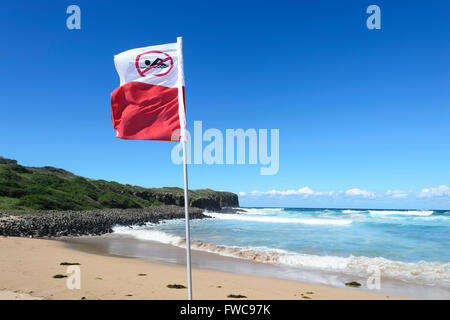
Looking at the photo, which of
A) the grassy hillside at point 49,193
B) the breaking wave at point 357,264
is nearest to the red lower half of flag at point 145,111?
the breaking wave at point 357,264

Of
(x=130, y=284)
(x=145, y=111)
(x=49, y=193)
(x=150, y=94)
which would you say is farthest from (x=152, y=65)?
(x=49, y=193)

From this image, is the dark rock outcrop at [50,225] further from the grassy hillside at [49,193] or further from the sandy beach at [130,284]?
the sandy beach at [130,284]

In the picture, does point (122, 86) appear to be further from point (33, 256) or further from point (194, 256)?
point (194, 256)

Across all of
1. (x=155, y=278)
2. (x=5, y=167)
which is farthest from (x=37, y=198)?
(x=155, y=278)

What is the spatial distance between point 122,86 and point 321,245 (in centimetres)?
1806

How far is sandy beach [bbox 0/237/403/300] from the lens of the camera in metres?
7.32

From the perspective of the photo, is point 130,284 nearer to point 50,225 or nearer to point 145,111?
point 145,111

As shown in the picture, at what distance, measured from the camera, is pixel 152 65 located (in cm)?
641

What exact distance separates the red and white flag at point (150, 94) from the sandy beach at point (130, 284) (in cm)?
420

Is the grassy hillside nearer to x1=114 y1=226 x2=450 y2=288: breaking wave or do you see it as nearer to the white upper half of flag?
x1=114 y1=226 x2=450 y2=288: breaking wave

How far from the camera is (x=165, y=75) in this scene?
639 cm

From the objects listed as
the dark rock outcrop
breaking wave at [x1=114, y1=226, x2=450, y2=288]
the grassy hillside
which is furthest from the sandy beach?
the grassy hillside

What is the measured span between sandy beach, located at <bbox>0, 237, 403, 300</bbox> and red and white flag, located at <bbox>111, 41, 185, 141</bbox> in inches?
165

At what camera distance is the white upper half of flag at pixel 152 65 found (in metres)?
6.31
